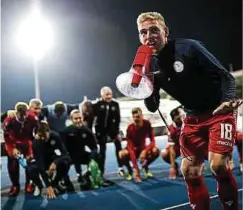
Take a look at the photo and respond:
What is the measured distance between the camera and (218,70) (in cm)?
161

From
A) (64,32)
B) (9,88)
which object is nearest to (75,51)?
(64,32)

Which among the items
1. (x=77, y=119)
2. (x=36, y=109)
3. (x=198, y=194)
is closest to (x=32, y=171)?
(x=36, y=109)

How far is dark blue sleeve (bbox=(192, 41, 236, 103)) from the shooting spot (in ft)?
5.24

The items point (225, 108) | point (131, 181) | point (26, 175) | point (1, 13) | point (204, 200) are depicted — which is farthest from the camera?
point (131, 181)

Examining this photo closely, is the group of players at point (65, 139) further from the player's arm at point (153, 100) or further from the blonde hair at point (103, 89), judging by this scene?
the player's arm at point (153, 100)

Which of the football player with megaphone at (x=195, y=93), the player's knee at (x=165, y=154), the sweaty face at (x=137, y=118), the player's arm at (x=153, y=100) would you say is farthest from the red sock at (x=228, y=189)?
the player's knee at (x=165, y=154)

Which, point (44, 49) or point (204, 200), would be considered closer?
point (204, 200)

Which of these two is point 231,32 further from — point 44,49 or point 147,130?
point 44,49

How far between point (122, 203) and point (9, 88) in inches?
34.0

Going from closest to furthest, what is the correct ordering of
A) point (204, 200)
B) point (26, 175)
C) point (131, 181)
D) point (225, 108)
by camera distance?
1. point (225, 108)
2. point (204, 200)
3. point (26, 175)
4. point (131, 181)

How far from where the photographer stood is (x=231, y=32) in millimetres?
2771

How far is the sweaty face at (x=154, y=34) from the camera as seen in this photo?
1.70 meters

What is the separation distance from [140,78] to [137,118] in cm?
122

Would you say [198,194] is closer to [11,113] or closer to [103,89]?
[103,89]
